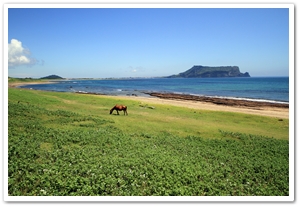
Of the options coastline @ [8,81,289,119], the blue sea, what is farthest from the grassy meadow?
the blue sea

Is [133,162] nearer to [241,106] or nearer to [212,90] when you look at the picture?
[241,106]

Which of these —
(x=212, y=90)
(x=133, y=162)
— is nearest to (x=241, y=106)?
(x=133, y=162)

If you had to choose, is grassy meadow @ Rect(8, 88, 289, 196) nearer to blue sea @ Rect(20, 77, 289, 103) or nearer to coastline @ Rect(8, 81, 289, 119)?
coastline @ Rect(8, 81, 289, 119)

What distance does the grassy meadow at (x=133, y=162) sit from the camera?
8.36m

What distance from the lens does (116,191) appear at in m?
8.23

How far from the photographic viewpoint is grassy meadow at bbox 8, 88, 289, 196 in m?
8.36

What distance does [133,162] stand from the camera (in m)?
10.0

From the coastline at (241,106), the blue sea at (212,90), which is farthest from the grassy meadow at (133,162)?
the blue sea at (212,90)

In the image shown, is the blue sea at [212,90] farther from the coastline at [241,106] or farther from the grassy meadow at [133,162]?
the grassy meadow at [133,162]
